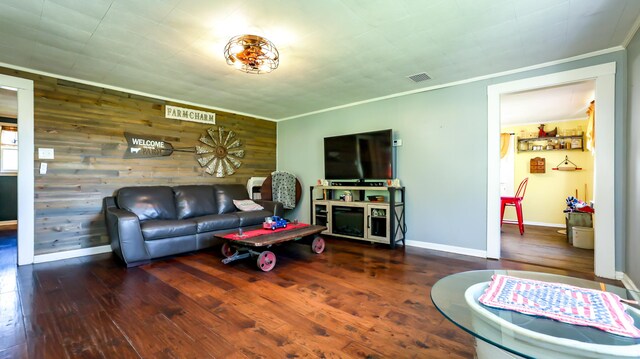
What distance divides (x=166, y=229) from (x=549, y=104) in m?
6.29

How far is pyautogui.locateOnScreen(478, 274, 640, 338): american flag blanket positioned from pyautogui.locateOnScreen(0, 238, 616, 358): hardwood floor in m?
0.58

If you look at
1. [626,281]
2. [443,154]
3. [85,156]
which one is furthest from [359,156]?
[85,156]

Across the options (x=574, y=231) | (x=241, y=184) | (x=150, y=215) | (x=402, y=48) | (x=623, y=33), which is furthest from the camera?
(x=241, y=184)

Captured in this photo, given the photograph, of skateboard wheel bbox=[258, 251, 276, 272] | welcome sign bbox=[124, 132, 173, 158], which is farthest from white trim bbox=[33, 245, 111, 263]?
skateboard wheel bbox=[258, 251, 276, 272]

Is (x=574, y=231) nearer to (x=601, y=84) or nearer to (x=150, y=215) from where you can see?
(x=601, y=84)

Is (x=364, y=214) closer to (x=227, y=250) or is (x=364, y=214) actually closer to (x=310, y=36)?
(x=227, y=250)

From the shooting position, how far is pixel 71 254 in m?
3.50

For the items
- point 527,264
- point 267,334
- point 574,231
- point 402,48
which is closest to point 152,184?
point 267,334

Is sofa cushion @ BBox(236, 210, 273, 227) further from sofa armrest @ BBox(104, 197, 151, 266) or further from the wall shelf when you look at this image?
the wall shelf

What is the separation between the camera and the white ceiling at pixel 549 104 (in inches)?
157

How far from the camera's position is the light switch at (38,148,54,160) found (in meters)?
3.30

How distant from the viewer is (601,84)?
2.76 meters

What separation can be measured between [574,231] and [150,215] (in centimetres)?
599

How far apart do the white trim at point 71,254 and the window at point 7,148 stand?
403cm
